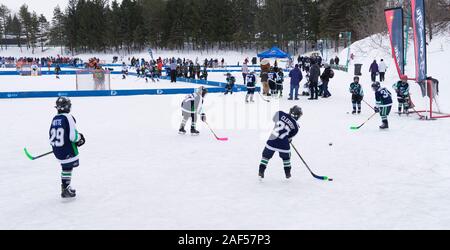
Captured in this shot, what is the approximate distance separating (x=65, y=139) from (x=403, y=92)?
10.9 m

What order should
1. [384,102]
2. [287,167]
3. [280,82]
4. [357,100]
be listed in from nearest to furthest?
[287,167] < [384,102] < [357,100] < [280,82]

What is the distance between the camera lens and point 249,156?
8742 millimetres

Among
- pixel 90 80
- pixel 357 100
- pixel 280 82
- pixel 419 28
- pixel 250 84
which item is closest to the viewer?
pixel 419 28

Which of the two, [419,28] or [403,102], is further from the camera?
[403,102]

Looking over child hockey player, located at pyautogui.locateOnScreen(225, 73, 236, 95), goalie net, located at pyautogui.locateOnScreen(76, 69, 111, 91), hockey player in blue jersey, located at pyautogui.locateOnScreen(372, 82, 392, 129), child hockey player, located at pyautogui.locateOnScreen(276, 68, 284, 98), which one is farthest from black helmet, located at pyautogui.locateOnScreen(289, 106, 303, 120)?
goalie net, located at pyautogui.locateOnScreen(76, 69, 111, 91)

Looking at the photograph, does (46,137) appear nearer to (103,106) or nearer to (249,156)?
(249,156)

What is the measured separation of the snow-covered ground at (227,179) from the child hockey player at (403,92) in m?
0.78

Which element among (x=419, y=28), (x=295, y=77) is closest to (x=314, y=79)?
(x=295, y=77)

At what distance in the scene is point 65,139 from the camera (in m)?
5.67

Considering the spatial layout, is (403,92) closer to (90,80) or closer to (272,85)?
(272,85)

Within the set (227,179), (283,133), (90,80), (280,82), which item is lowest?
(227,179)

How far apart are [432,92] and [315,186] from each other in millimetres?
8617

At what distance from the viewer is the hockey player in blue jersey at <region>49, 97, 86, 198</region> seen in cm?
564

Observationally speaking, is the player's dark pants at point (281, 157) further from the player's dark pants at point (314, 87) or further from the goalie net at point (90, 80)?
the goalie net at point (90, 80)
